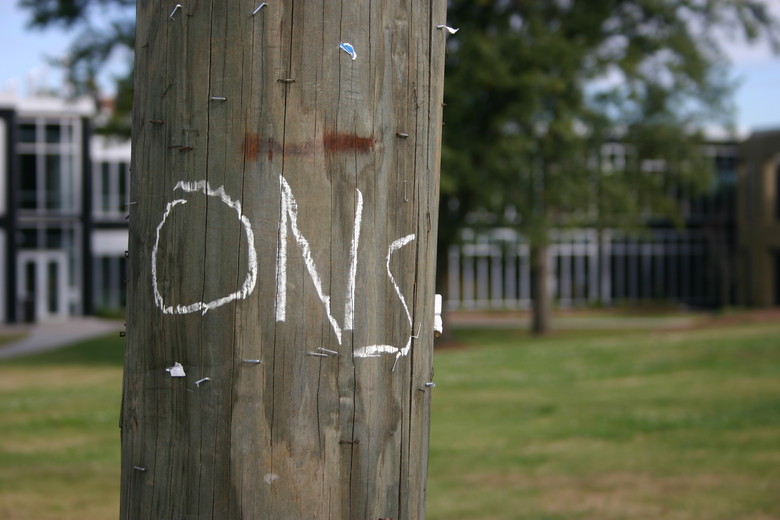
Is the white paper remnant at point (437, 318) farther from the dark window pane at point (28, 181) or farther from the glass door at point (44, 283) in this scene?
the dark window pane at point (28, 181)

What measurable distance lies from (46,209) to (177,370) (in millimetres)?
40944

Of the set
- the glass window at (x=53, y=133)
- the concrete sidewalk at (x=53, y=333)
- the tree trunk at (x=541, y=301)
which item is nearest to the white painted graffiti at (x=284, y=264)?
the concrete sidewalk at (x=53, y=333)

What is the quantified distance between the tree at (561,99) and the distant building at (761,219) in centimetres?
1876

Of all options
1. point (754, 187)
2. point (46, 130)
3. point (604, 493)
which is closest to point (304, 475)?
point (604, 493)

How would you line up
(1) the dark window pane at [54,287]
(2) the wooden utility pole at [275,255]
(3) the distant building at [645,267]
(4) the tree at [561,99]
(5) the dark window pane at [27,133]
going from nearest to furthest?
1. (2) the wooden utility pole at [275,255]
2. (4) the tree at [561,99]
3. (5) the dark window pane at [27,133]
4. (1) the dark window pane at [54,287]
5. (3) the distant building at [645,267]

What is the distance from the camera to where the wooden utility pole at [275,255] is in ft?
6.21

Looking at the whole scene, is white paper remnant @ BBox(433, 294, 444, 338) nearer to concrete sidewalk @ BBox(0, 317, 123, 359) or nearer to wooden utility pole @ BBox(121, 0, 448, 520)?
wooden utility pole @ BBox(121, 0, 448, 520)

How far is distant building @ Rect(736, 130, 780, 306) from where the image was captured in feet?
152

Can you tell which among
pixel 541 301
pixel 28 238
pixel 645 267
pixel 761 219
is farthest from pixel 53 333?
pixel 761 219

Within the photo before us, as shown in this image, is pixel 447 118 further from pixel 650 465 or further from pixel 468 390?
pixel 650 465

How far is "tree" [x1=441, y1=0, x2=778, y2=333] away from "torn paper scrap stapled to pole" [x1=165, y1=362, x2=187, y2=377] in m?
19.3

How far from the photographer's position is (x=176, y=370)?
6.36 feet

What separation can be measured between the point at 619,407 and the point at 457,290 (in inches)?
1377

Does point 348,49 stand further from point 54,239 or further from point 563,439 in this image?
point 54,239
